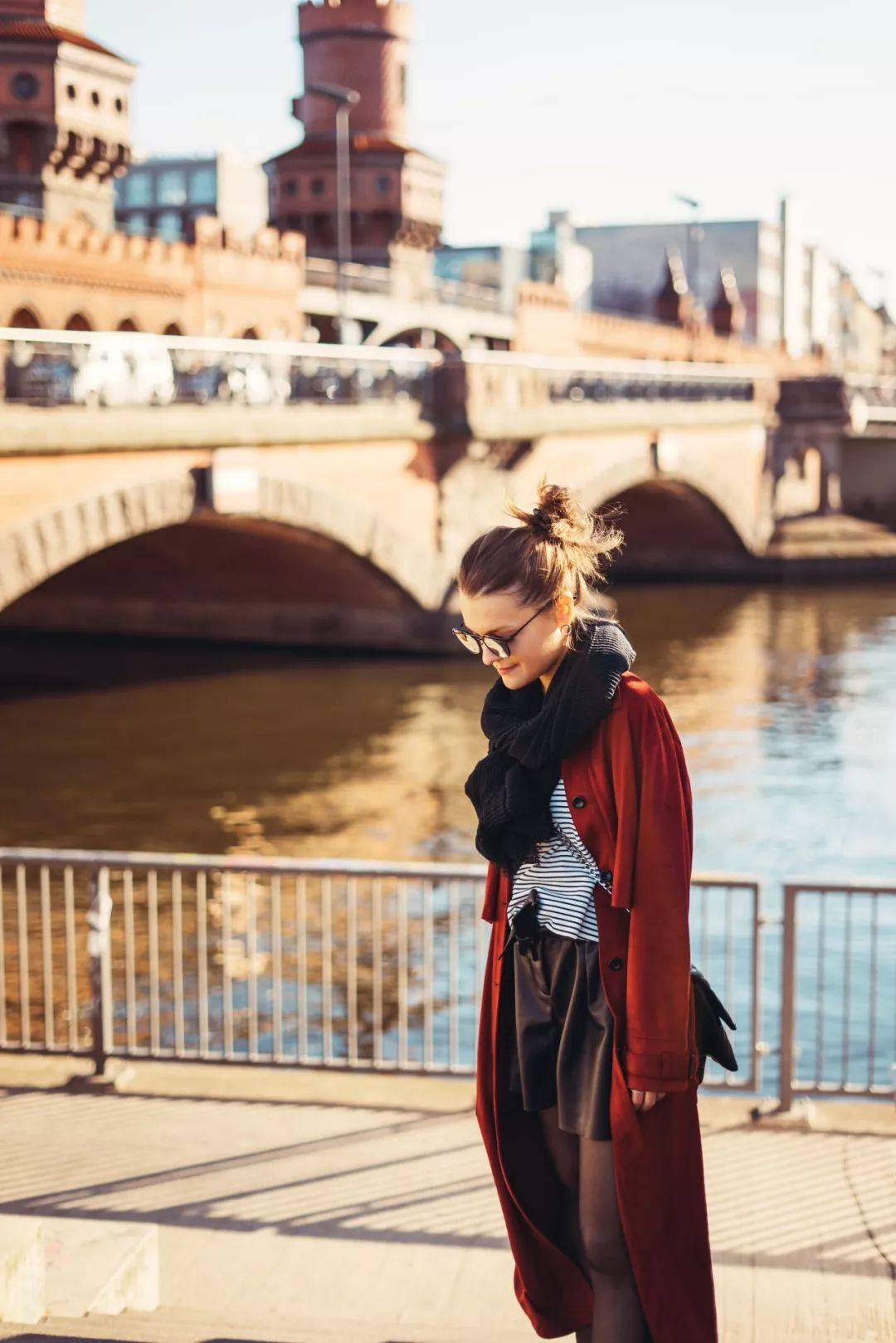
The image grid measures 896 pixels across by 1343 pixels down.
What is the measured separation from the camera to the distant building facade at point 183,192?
7350 centimetres

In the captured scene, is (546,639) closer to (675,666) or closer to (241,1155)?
(241,1155)

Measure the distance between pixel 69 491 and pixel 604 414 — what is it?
12535 mm

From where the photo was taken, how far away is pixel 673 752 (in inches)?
113

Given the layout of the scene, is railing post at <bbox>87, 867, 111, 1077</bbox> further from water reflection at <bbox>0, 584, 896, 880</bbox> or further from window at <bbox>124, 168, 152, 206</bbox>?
window at <bbox>124, 168, 152, 206</bbox>

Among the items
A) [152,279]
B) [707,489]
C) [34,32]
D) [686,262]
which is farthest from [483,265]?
[707,489]

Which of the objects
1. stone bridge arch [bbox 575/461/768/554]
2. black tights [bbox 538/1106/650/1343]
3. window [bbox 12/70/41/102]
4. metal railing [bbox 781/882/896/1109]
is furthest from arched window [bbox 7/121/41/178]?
black tights [bbox 538/1106/650/1343]

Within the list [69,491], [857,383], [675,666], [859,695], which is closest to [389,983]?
[69,491]

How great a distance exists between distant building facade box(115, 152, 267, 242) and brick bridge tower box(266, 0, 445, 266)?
1198 centimetres

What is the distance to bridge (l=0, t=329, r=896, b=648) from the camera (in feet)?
53.2

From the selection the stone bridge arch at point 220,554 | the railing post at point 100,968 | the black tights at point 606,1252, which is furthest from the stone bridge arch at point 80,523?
the black tights at point 606,1252

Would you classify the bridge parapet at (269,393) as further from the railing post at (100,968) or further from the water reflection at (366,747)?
the railing post at (100,968)

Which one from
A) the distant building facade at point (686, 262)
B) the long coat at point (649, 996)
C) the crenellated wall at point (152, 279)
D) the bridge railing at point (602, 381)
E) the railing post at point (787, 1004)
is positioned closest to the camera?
the long coat at point (649, 996)

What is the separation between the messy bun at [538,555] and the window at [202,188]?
74099 mm

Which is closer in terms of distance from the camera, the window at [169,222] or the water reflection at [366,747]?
the water reflection at [366,747]
